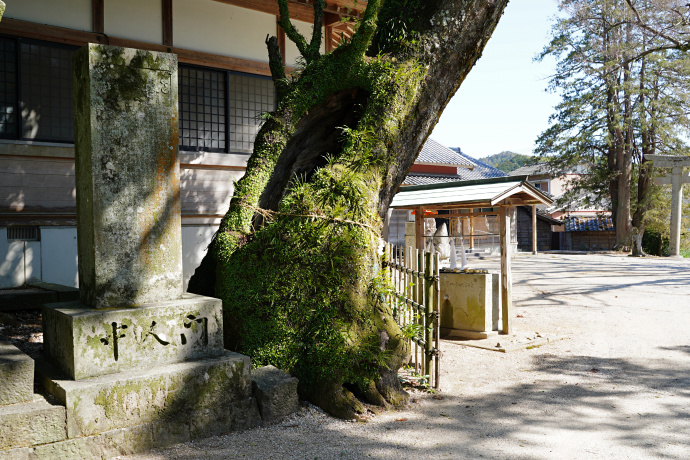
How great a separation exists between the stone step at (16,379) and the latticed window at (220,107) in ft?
20.0

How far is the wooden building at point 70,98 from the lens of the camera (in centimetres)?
748

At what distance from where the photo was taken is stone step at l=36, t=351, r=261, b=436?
11.3 ft

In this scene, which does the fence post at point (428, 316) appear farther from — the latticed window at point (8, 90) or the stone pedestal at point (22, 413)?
the latticed window at point (8, 90)

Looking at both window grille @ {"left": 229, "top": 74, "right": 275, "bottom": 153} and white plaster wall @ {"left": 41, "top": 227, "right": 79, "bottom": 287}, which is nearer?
white plaster wall @ {"left": 41, "top": 227, "right": 79, "bottom": 287}

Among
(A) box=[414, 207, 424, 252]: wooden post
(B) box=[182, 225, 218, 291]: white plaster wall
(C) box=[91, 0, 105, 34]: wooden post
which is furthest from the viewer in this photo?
(A) box=[414, 207, 424, 252]: wooden post

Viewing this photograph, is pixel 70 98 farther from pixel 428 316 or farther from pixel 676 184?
pixel 676 184

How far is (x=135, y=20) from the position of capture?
8367 mm

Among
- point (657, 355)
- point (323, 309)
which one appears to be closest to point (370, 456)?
point (323, 309)

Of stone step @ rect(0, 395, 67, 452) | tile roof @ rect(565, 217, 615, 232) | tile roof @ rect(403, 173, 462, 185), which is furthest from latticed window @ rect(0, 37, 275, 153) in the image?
tile roof @ rect(565, 217, 615, 232)

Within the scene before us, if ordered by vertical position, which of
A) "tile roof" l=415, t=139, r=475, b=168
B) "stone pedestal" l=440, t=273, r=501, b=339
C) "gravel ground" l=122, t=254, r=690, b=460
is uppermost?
"tile roof" l=415, t=139, r=475, b=168

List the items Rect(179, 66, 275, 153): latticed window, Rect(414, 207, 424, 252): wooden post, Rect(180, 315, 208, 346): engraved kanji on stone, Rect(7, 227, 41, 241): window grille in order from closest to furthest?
Rect(180, 315, 208, 346): engraved kanji on stone, Rect(7, 227, 41, 241): window grille, Rect(179, 66, 275, 153): latticed window, Rect(414, 207, 424, 252): wooden post

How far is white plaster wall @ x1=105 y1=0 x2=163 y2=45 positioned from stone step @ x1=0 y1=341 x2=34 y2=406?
622 centimetres

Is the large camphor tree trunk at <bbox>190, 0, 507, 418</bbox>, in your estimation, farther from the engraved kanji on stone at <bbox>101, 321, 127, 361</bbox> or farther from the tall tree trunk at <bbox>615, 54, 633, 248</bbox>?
the tall tree trunk at <bbox>615, 54, 633, 248</bbox>

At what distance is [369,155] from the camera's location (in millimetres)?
5379
